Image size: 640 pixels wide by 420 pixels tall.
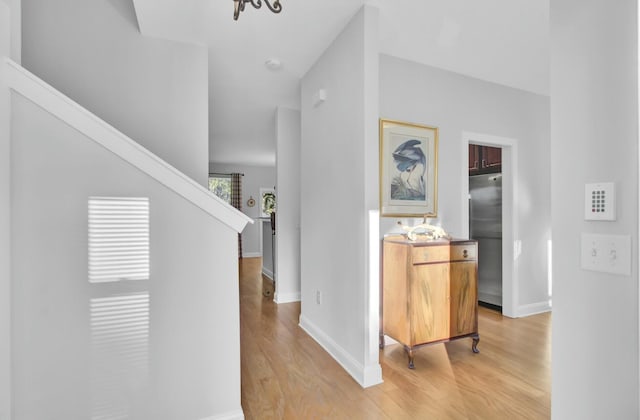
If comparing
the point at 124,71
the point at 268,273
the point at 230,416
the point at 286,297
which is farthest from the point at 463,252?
the point at 268,273

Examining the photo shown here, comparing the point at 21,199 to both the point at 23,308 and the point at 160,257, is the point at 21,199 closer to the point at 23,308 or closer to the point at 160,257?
the point at 23,308

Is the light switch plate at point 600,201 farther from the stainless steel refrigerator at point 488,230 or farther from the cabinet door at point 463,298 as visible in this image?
the stainless steel refrigerator at point 488,230

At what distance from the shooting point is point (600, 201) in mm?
899

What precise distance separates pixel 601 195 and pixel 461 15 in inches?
75.9

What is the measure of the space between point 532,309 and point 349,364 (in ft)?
8.33

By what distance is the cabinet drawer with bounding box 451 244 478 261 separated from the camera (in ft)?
8.13

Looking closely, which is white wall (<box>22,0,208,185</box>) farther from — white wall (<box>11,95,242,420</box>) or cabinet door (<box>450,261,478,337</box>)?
cabinet door (<box>450,261,478,337</box>)

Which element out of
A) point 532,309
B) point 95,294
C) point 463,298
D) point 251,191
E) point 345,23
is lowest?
point 532,309

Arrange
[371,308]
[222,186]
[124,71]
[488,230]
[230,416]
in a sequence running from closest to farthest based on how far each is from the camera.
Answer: [230,416], [371,308], [124,71], [488,230], [222,186]

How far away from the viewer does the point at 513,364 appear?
236 cm

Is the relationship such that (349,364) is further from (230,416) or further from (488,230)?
(488,230)

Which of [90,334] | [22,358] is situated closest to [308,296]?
[90,334]

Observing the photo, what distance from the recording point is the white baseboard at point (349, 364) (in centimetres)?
207

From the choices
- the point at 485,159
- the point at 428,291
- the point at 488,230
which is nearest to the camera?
the point at 428,291
